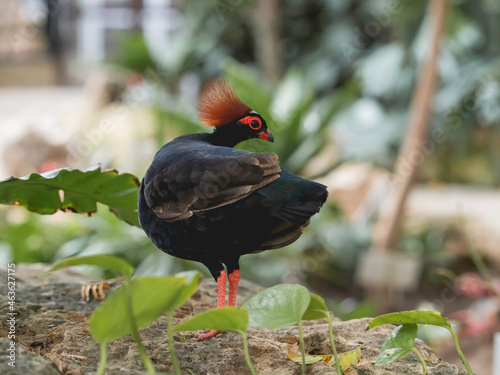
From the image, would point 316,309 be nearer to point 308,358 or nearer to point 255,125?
point 308,358

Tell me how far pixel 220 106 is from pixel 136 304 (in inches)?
14.1

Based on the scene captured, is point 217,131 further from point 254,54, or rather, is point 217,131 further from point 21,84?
point 21,84

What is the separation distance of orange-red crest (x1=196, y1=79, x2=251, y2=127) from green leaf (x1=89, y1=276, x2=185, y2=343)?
32cm

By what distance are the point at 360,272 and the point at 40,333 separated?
243cm

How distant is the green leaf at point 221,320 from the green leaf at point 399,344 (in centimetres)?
22

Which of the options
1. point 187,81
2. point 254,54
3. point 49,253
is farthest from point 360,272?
point 187,81

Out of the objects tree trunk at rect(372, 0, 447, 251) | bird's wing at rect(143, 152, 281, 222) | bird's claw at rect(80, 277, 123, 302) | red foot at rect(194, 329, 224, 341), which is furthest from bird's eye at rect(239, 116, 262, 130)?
tree trunk at rect(372, 0, 447, 251)

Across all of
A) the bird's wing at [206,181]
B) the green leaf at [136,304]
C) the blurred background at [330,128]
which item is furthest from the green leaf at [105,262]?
the blurred background at [330,128]

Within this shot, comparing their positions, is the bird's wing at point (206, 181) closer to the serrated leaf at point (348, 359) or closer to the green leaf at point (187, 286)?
the green leaf at point (187, 286)

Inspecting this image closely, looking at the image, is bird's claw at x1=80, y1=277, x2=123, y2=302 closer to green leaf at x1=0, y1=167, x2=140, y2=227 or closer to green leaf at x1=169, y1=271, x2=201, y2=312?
green leaf at x1=0, y1=167, x2=140, y2=227

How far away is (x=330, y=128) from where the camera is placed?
3615mm

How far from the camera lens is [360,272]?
3.14m

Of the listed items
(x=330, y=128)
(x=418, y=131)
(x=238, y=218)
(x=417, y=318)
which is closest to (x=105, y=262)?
(x=238, y=218)

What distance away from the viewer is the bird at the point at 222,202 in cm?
72
